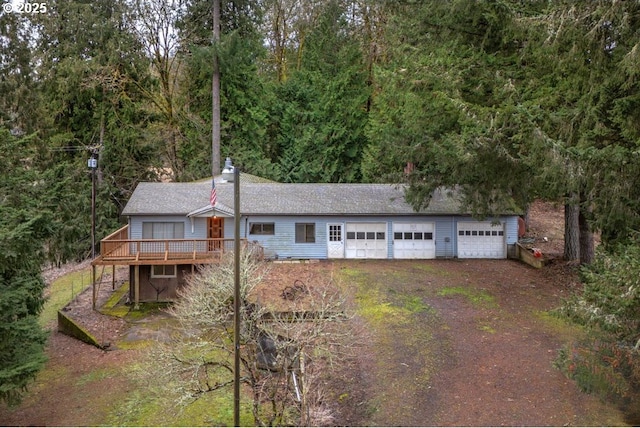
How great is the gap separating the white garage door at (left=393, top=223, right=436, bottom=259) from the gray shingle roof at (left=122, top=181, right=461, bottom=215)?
920mm

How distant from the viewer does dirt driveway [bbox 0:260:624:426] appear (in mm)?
10523

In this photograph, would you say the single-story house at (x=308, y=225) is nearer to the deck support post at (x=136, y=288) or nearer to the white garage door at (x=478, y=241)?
the white garage door at (x=478, y=241)

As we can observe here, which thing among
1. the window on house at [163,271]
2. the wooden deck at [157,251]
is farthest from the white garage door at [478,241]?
the window on house at [163,271]

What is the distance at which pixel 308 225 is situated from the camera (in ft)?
76.8

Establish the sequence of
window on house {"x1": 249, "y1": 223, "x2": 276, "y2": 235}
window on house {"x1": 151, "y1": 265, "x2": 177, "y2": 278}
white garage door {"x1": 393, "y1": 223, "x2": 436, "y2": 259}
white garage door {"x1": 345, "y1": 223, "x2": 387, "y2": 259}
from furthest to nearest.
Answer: white garage door {"x1": 393, "y1": 223, "x2": 436, "y2": 259} → white garage door {"x1": 345, "y1": 223, "x2": 387, "y2": 259} → window on house {"x1": 249, "y1": 223, "x2": 276, "y2": 235} → window on house {"x1": 151, "y1": 265, "x2": 177, "y2": 278}

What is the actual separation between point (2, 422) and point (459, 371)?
1110cm

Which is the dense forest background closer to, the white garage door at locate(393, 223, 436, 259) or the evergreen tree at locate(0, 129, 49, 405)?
the evergreen tree at locate(0, 129, 49, 405)

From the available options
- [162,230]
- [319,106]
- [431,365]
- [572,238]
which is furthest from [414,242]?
[319,106]

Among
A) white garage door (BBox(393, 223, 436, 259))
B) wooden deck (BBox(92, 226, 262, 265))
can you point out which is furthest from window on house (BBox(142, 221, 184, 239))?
white garage door (BBox(393, 223, 436, 259))

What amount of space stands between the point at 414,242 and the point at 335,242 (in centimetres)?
386

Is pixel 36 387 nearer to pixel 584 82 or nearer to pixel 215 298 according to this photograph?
pixel 215 298

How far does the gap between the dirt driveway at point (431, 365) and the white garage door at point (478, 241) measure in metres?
3.95

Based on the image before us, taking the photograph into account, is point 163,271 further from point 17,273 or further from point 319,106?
point 319,106

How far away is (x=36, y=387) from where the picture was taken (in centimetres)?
1390
